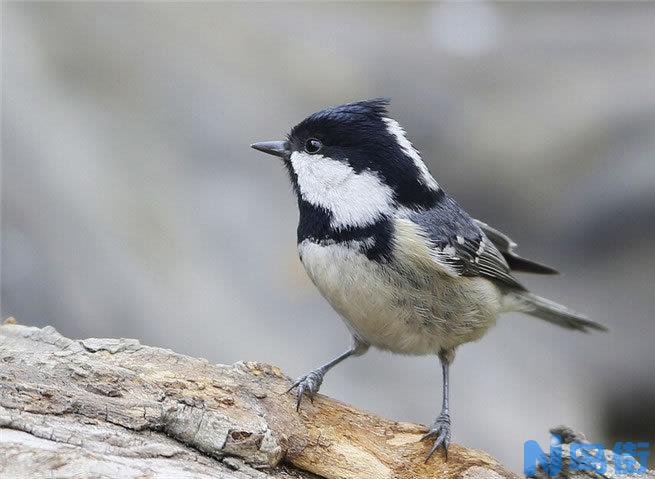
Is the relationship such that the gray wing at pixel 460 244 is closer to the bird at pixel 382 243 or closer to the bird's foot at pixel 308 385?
the bird at pixel 382 243

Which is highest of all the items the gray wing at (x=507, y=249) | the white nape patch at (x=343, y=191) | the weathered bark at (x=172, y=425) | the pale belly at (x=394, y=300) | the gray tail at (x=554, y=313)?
the gray wing at (x=507, y=249)

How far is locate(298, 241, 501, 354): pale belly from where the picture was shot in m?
3.51

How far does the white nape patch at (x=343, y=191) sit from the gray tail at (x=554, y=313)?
136 cm

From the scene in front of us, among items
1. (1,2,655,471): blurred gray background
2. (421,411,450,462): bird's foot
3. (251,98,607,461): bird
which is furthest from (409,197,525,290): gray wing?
(1,2,655,471): blurred gray background

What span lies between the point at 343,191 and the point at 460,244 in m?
0.69

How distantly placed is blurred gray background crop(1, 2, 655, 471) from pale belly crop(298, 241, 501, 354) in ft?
7.17

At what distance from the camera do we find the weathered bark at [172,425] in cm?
283

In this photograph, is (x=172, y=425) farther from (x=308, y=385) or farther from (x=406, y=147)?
(x=406, y=147)

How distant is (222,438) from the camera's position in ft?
9.95

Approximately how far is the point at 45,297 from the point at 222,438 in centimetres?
369

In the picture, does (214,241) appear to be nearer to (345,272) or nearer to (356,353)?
(356,353)

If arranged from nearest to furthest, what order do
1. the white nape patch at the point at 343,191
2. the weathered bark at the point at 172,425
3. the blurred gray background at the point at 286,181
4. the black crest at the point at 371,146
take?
1. the weathered bark at the point at 172,425
2. the white nape patch at the point at 343,191
3. the black crest at the point at 371,146
4. the blurred gray background at the point at 286,181

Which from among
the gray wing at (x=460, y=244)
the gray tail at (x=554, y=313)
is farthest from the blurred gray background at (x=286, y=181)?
the gray wing at (x=460, y=244)

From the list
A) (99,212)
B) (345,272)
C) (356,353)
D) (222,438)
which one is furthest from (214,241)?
(222,438)
